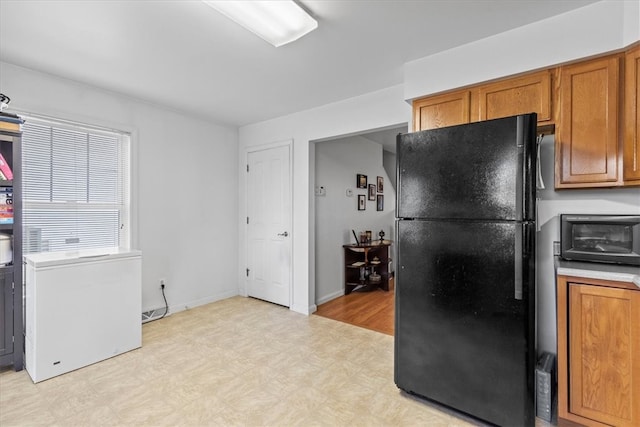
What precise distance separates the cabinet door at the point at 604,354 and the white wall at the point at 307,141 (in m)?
2.24

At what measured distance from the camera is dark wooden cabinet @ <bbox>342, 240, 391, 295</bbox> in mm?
4613

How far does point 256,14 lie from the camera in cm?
179

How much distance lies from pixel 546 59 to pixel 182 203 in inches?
150

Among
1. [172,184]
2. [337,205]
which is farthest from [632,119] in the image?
[172,184]

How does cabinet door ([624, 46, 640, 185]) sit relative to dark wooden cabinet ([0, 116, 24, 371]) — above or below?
above

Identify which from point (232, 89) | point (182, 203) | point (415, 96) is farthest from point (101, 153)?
point (415, 96)

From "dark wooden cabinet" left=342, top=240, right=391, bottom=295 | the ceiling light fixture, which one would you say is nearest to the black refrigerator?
the ceiling light fixture

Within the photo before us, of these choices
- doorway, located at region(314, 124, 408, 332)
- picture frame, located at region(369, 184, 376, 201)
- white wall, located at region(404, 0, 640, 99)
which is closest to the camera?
white wall, located at region(404, 0, 640, 99)

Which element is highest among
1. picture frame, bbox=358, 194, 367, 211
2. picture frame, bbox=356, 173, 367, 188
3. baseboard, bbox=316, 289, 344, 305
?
picture frame, bbox=356, 173, 367, 188

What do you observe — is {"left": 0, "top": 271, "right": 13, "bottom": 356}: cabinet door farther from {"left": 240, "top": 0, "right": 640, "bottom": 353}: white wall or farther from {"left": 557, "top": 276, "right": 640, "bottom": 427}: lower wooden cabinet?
{"left": 557, "top": 276, "right": 640, "bottom": 427}: lower wooden cabinet

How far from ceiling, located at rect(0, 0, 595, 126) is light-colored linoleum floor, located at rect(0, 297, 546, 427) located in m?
2.47

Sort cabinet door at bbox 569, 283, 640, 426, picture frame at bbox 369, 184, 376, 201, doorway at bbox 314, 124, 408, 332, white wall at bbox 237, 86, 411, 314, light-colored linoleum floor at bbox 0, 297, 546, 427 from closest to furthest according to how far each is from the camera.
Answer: cabinet door at bbox 569, 283, 640, 426 < light-colored linoleum floor at bbox 0, 297, 546, 427 < white wall at bbox 237, 86, 411, 314 < doorway at bbox 314, 124, 408, 332 < picture frame at bbox 369, 184, 376, 201

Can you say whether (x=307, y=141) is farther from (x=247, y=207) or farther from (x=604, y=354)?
(x=604, y=354)

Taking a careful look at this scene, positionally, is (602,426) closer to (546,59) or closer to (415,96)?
(546,59)
